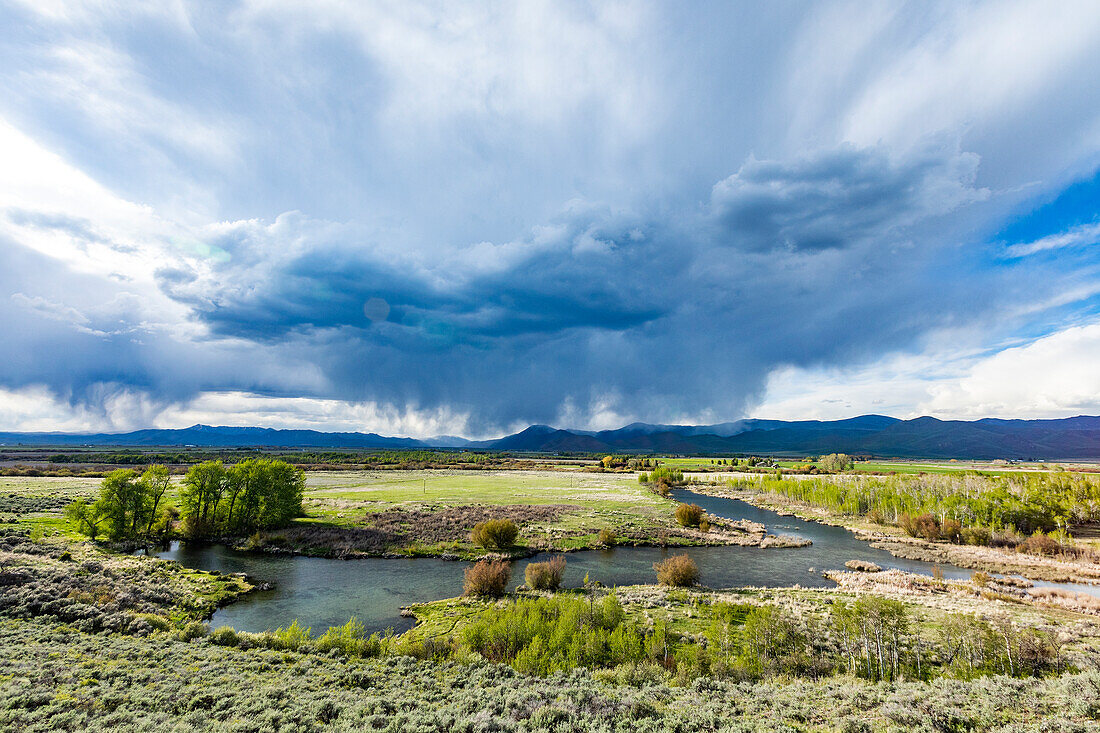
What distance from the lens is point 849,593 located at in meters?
39.0

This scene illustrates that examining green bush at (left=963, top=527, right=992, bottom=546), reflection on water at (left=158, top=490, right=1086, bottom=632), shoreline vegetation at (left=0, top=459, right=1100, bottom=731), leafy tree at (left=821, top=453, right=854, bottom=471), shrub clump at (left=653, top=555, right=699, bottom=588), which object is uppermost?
shoreline vegetation at (left=0, top=459, right=1100, bottom=731)

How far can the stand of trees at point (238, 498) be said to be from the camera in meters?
65.2

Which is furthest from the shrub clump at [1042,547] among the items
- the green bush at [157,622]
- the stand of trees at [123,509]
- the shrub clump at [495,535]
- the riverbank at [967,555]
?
the stand of trees at [123,509]

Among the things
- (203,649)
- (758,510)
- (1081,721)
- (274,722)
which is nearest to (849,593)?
(1081,721)

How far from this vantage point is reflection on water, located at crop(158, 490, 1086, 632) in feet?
118

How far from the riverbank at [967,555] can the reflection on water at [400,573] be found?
138 inches

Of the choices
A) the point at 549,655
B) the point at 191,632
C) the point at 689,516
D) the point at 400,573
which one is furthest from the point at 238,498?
the point at 689,516

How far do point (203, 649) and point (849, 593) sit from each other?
46767 mm

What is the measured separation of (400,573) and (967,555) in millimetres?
71657

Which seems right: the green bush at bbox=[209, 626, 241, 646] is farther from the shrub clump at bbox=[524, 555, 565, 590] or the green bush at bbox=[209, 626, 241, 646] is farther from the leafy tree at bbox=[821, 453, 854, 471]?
the leafy tree at bbox=[821, 453, 854, 471]

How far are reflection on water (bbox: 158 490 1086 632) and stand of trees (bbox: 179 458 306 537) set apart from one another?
7.67m

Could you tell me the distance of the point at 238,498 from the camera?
6812 cm

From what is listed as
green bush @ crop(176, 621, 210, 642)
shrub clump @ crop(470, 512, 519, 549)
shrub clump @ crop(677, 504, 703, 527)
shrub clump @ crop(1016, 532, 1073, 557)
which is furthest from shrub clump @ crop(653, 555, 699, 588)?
shrub clump @ crop(1016, 532, 1073, 557)

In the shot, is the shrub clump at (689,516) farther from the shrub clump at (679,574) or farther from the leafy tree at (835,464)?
the leafy tree at (835,464)
